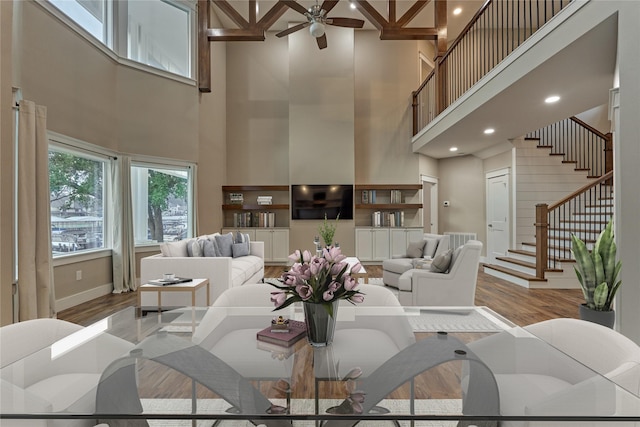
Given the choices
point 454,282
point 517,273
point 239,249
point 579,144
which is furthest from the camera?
point 579,144

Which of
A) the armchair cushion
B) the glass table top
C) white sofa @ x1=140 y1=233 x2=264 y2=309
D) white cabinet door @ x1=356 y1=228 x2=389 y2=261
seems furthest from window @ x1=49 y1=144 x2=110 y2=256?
the armchair cushion

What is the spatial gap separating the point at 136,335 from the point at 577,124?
28.0ft

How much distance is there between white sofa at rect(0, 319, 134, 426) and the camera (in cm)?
101

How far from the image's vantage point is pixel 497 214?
716 centimetres

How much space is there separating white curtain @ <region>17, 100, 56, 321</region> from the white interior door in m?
7.54

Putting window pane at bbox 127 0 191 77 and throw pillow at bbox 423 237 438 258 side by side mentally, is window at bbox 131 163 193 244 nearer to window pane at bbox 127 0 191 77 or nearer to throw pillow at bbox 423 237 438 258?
window pane at bbox 127 0 191 77

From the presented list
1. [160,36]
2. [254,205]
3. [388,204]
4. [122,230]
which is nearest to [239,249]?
[122,230]

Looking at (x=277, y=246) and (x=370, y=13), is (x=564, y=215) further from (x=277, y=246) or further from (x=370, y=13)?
(x=277, y=246)

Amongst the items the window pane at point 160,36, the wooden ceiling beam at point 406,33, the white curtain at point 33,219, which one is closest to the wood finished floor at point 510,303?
the white curtain at point 33,219

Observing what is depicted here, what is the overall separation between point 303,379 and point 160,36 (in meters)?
6.63

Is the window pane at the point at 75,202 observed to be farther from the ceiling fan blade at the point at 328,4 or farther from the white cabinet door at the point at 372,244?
the white cabinet door at the point at 372,244

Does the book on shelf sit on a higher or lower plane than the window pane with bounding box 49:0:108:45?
lower

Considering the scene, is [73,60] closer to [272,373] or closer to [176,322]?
[176,322]

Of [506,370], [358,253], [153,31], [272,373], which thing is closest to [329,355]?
[272,373]
